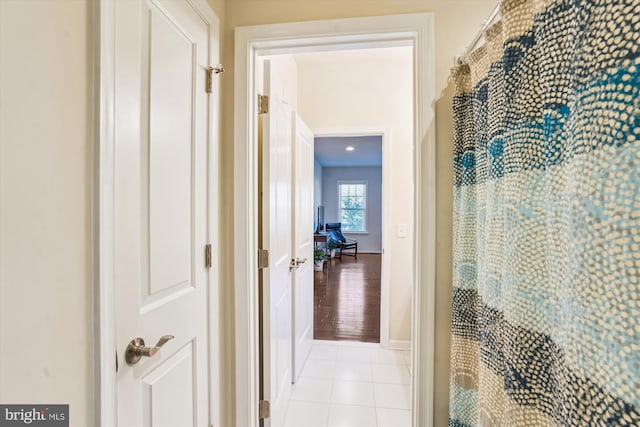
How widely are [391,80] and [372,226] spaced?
672 centimetres

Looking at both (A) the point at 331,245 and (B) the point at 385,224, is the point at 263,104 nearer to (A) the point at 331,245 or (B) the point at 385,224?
(B) the point at 385,224

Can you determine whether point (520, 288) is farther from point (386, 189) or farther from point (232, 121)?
point (386, 189)

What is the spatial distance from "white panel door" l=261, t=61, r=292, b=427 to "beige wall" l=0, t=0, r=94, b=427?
0.89 m

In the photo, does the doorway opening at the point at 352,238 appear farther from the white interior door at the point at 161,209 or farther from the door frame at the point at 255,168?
the white interior door at the point at 161,209

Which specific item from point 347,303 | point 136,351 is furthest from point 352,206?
point 136,351

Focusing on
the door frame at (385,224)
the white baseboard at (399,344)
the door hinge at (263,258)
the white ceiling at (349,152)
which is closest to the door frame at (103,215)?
the door hinge at (263,258)

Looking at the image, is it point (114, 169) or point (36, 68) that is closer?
point (36, 68)

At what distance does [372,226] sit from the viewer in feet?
30.3

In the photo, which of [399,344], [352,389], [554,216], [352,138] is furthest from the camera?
[352,138]

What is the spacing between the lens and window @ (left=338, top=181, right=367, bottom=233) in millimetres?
9327

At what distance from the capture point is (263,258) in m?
1.51

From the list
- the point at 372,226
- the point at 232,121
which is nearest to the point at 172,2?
the point at 232,121

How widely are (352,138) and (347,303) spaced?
3.12 meters

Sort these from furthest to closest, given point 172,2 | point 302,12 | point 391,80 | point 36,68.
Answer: point 391,80, point 302,12, point 172,2, point 36,68
